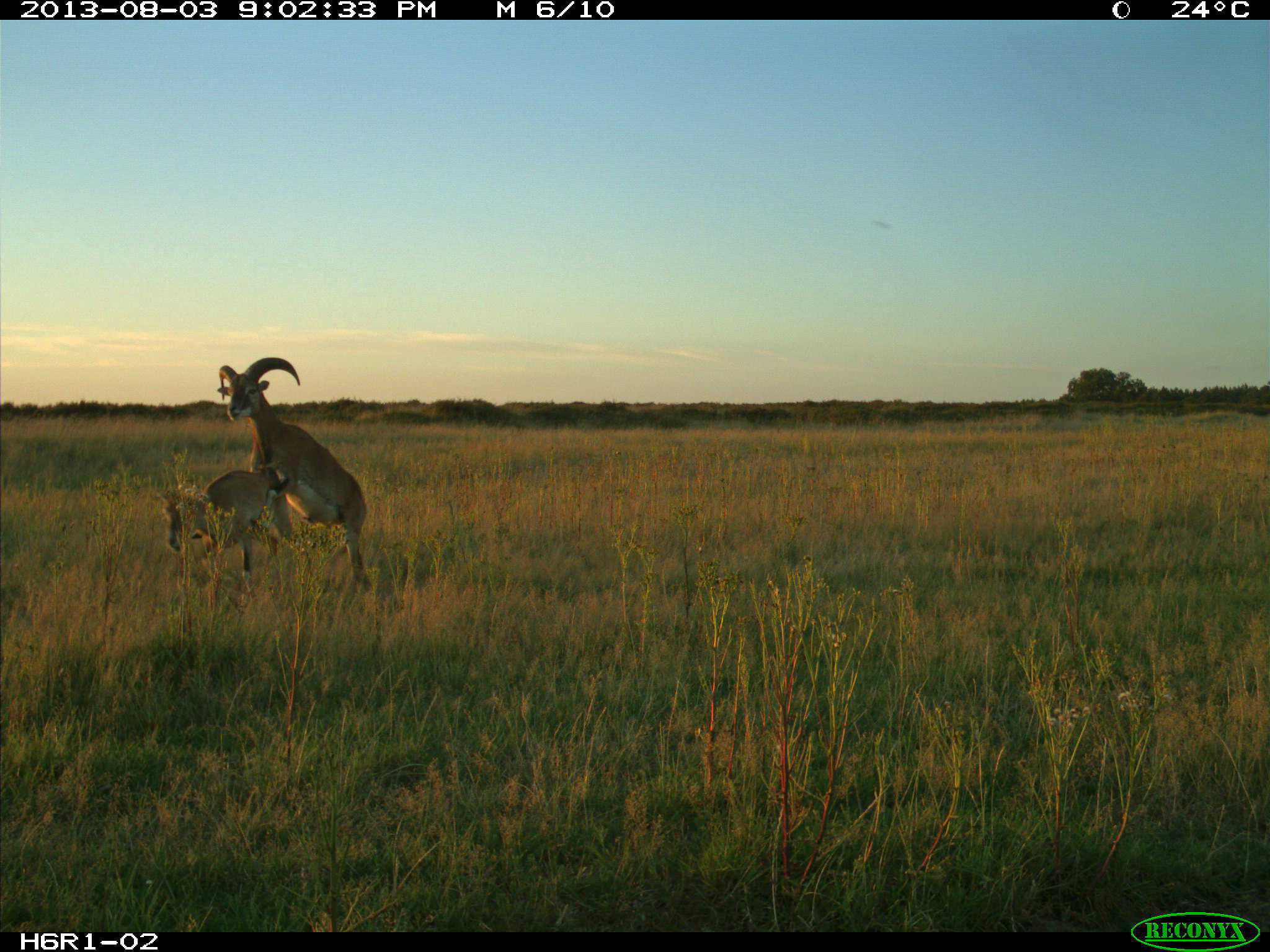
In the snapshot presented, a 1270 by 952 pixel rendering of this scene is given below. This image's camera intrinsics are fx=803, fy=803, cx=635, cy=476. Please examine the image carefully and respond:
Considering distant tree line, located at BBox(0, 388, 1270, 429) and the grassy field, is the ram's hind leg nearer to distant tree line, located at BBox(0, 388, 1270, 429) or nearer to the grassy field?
the grassy field

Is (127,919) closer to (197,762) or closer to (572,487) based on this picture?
(197,762)

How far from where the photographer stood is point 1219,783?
3318 millimetres

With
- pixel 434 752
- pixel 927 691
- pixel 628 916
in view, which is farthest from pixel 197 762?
pixel 927 691

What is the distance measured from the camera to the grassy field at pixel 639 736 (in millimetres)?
2625

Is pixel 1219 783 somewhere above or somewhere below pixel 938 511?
below

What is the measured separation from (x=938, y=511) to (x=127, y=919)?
A: 8483 millimetres
